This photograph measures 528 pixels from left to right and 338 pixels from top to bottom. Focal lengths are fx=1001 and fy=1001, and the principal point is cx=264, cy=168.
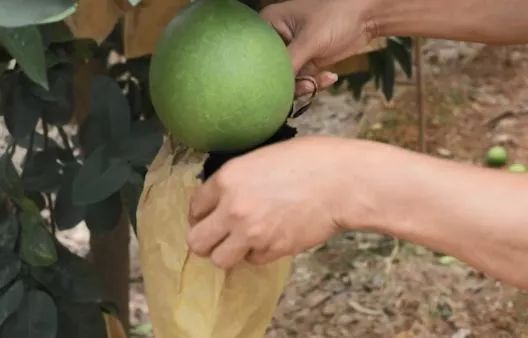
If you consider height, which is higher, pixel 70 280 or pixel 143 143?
pixel 143 143

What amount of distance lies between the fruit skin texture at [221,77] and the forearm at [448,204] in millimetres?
95

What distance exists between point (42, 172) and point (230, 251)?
43cm

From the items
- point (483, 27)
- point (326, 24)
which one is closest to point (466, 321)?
point (483, 27)

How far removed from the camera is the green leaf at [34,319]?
3.42 feet

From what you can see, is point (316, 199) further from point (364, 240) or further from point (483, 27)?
point (364, 240)

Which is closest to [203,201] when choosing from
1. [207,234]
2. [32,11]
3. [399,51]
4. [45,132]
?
[207,234]

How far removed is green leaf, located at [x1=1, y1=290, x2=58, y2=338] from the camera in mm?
1042

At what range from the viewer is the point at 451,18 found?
1109 millimetres

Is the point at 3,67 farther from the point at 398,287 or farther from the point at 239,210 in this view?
the point at 398,287

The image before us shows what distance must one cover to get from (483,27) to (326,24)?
0.21 metres

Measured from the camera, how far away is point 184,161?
84 cm

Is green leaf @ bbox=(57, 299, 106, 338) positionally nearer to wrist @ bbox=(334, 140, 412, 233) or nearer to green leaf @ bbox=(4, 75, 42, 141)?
A: green leaf @ bbox=(4, 75, 42, 141)

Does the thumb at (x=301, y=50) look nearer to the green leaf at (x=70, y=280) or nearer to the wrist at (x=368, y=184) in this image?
the wrist at (x=368, y=184)

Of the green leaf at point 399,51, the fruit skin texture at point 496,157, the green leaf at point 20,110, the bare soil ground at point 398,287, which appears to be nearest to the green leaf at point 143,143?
the green leaf at point 20,110
